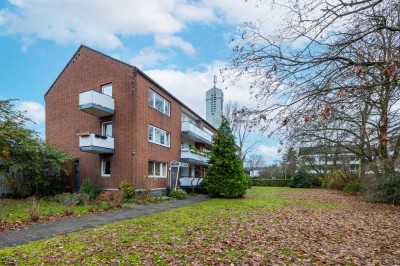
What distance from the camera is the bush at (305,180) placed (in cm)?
4191

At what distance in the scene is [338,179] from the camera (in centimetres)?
3431

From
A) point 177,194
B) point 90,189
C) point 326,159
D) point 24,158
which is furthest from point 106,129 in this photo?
point 326,159

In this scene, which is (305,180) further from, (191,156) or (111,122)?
(111,122)

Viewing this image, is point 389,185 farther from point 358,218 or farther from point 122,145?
point 122,145

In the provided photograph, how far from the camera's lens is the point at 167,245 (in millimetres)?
6637

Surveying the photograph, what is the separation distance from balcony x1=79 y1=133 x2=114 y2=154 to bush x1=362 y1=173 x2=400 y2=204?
17.6 m

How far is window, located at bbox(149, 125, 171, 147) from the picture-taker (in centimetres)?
2108

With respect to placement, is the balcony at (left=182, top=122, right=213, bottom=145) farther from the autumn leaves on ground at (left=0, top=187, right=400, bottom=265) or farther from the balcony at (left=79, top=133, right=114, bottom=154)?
the autumn leaves on ground at (left=0, top=187, right=400, bottom=265)

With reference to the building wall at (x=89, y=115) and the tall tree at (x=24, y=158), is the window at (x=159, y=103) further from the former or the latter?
the tall tree at (x=24, y=158)

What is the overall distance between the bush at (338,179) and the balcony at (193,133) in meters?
17.1

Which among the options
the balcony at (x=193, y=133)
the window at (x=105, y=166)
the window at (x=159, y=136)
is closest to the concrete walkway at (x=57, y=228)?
the window at (x=105, y=166)

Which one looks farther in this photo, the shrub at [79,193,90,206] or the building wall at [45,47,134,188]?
the building wall at [45,47,134,188]

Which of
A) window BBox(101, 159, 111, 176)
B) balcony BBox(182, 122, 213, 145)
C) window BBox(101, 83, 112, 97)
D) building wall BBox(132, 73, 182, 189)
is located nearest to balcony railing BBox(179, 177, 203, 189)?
building wall BBox(132, 73, 182, 189)

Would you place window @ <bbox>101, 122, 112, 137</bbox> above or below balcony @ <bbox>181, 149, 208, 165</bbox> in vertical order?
above
